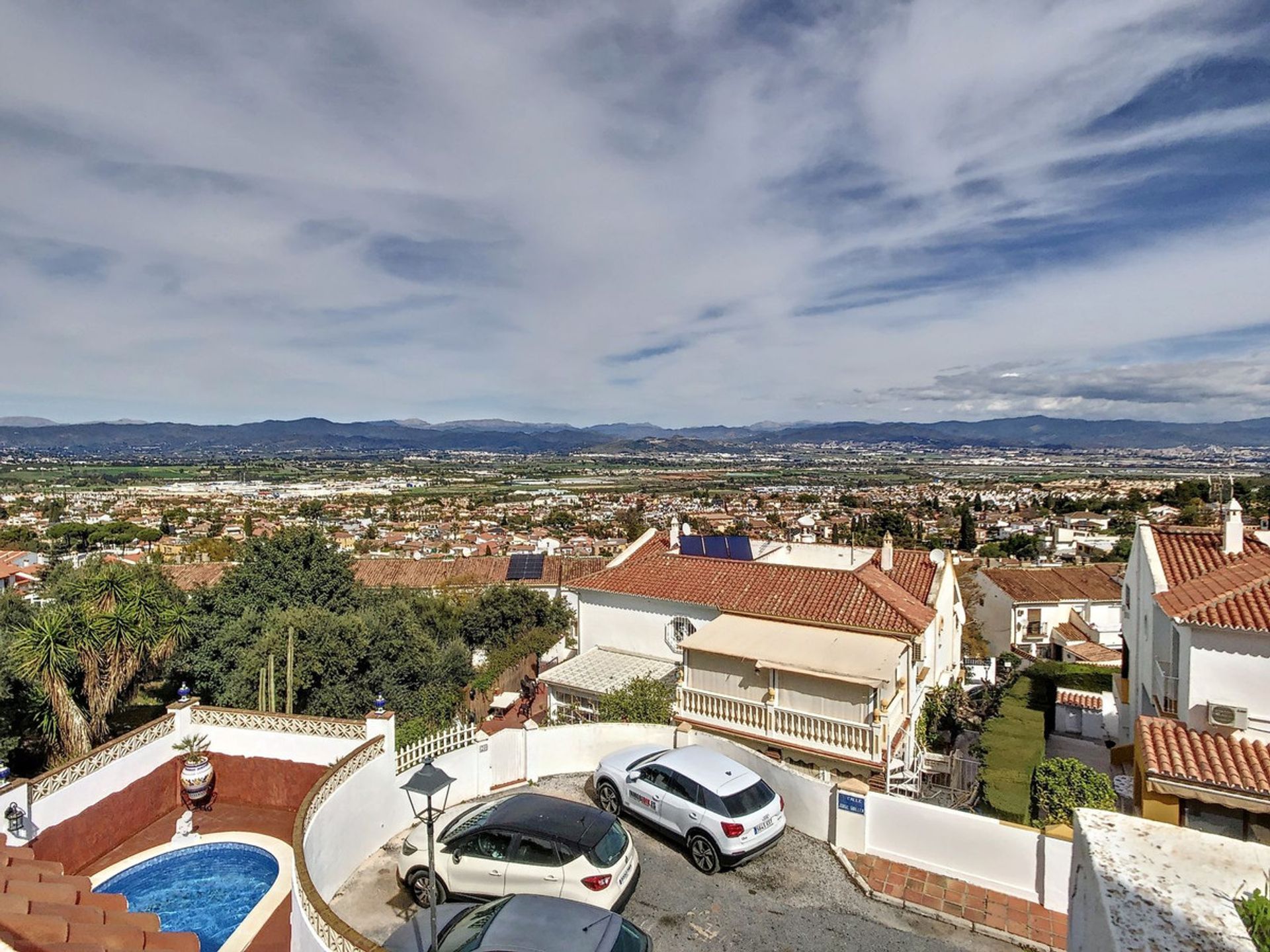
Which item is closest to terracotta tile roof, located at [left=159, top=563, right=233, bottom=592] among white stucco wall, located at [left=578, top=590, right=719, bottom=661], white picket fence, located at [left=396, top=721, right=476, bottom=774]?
white stucco wall, located at [left=578, top=590, right=719, bottom=661]

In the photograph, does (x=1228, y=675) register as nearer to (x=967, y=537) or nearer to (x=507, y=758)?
(x=507, y=758)

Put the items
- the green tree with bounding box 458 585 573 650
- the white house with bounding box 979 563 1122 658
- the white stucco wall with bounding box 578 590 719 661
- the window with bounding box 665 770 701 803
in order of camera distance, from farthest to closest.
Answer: the white house with bounding box 979 563 1122 658, the green tree with bounding box 458 585 573 650, the white stucco wall with bounding box 578 590 719 661, the window with bounding box 665 770 701 803

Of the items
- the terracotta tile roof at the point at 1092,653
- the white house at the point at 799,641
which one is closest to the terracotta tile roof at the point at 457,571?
the white house at the point at 799,641

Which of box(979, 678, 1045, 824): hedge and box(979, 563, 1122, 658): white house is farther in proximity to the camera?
box(979, 563, 1122, 658): white house

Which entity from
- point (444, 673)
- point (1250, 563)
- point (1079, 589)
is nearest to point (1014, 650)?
point (1079, 589)

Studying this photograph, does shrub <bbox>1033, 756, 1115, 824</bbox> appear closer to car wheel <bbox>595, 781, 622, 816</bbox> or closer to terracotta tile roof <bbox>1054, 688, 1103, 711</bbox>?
car wheel <bbox>595, 781, 622, 816</bbox>

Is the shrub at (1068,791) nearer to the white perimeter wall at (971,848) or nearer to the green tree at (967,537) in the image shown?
the white perimeter wall at (971,848)
